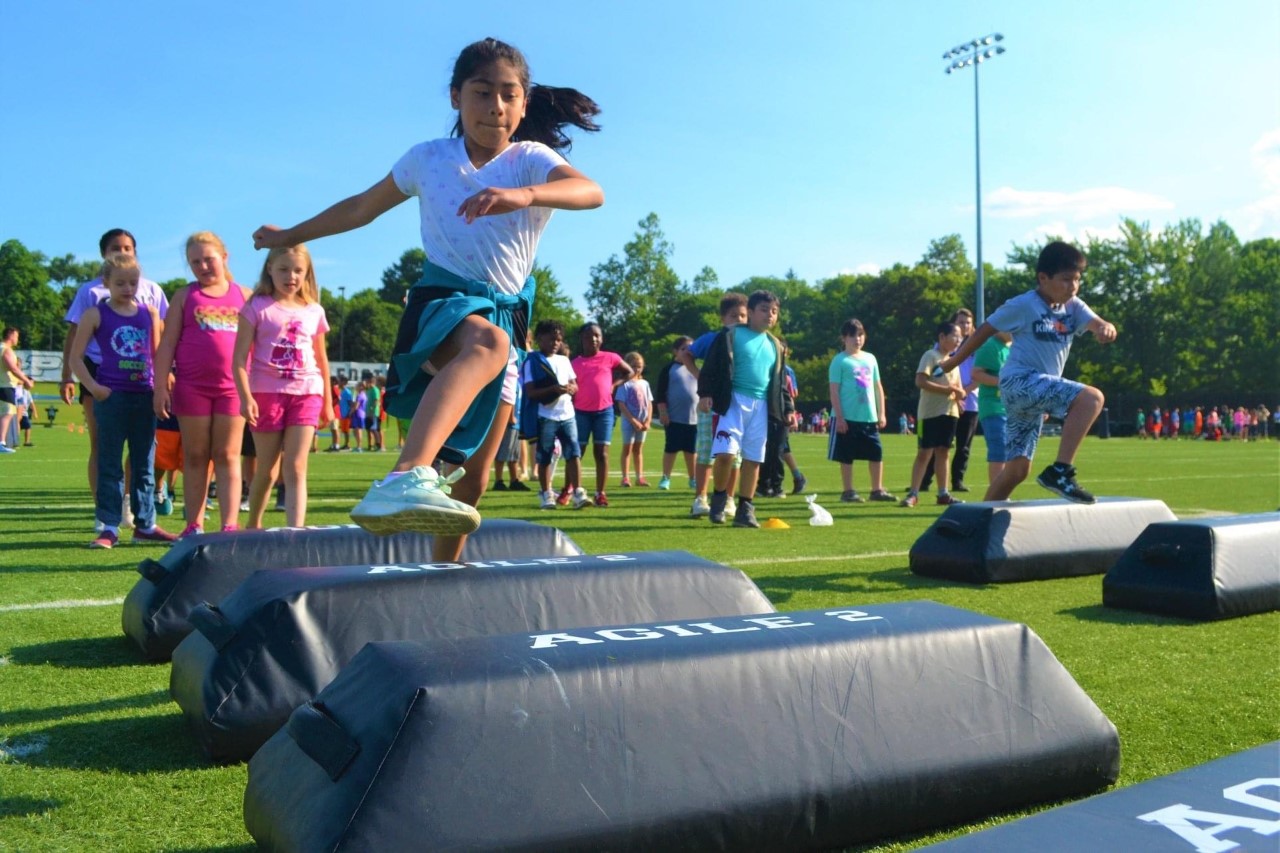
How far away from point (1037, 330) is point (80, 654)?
5.61 metres

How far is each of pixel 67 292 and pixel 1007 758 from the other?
129945mm

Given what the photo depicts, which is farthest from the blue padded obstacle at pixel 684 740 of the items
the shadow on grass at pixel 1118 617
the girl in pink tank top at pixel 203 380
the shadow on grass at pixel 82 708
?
the girl in pink tank top at pixel 203 380

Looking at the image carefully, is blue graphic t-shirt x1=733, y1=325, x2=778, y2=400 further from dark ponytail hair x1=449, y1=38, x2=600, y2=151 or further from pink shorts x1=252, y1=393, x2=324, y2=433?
dark ponytail hair x1=449, y1=38, x2=600, y2=151

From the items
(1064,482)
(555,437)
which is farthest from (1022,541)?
(555,437)

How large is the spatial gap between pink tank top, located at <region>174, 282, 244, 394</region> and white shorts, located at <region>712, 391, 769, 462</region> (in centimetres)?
378

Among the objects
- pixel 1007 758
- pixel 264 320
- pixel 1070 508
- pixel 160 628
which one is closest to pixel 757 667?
pixel 1007 758

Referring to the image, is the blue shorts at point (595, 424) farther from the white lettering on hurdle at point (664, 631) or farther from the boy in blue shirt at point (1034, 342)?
the white lettering on hurdle at point (664, 631)

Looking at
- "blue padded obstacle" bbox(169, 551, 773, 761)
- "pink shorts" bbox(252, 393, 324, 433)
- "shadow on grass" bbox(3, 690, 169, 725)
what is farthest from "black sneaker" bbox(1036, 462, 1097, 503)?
"shadow on grass" bbox(3, 690, 169, 725)

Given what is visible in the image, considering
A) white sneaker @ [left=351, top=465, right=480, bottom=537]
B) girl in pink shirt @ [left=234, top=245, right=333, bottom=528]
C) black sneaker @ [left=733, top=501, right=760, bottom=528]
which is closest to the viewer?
white sneaker @ [left=351, top=465, right=480, bottom=537]

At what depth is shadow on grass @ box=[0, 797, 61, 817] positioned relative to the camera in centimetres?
235

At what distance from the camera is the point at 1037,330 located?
682 cm

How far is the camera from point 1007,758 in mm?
2414

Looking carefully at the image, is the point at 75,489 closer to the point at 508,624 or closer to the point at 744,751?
the point at 508,624

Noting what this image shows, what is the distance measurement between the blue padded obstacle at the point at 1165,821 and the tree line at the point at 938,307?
65.8 meters
